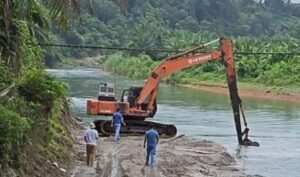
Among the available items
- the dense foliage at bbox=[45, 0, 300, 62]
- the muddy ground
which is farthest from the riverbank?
the muddy ground

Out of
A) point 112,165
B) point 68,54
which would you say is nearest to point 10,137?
point 112,165

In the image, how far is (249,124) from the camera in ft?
143

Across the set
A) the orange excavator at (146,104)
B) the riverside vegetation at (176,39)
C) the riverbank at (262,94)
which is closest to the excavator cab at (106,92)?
the orange excavator at (146,104)

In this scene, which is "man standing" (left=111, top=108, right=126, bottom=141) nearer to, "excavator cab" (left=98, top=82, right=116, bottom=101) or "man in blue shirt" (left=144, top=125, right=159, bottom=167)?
"excavator cab" (left=98, top=82, right=116, bottom=101)

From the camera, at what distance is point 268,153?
100 ft

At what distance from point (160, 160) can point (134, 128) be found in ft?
26.8

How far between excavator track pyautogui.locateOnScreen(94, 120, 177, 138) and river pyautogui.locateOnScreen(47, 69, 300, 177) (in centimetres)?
264

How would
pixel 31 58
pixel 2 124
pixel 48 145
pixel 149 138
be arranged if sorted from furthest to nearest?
pixel 31 58
pixel 149 138
pixel 48 145
pixel 2 124

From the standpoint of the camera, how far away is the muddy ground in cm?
2205

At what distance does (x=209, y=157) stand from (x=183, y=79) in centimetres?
7061

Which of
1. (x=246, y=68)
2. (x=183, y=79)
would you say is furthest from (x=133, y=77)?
(x=246, y=68)

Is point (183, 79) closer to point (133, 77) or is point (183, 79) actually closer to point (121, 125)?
point (133, 77)

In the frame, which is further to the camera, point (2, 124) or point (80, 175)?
point (80, 175)

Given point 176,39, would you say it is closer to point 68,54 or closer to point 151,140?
point 68,54
